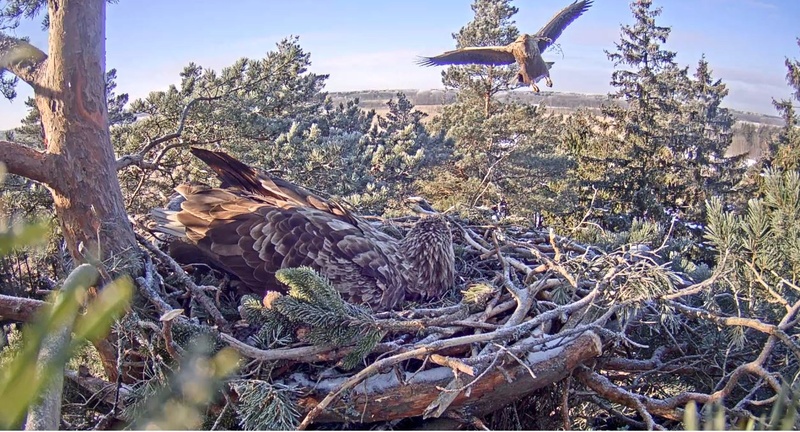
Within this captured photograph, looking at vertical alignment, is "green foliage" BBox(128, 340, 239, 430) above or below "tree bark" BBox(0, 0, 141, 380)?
below

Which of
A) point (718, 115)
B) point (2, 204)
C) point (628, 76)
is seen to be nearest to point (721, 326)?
point (2, 204)

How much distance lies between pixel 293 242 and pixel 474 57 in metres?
4.02

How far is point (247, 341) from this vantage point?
7.81 feet

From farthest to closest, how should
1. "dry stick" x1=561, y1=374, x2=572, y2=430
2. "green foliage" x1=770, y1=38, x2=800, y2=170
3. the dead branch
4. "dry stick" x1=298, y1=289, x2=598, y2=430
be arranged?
"green foliage" x1=770, y1=38, x2=800, y2=170 → "dry stick" x1=561, y1=374, x2=572, y2=430 → "dry stick" x1=298, y1=289, x2=598, y2=430 → the dead branch

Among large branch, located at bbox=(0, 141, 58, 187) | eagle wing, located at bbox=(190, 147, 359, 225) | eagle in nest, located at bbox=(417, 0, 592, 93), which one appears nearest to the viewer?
large branch, located at bbox=(0, 141, 58, 187)

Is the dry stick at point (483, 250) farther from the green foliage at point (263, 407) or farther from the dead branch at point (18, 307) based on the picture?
the dead branch at point (18, 307)

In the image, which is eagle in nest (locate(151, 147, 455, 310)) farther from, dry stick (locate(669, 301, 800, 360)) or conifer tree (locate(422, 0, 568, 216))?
conifer tree (locate(422, 0, 568, 216))

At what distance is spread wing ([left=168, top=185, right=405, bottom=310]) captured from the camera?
2912 millimetres

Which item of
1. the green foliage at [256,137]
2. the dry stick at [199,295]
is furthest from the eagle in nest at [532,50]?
the dry stick at [199,295]

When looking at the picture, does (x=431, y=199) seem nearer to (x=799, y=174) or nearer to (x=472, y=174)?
(x=472, y=174)

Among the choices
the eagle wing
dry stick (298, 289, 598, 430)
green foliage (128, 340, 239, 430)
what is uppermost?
the eagle wing

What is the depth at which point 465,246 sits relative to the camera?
3.87 metres

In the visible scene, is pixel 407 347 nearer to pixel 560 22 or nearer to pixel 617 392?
pixel 617 392

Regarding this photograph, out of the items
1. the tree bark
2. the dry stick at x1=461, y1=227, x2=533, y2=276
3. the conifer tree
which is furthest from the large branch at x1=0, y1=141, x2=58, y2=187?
the conifer tree
